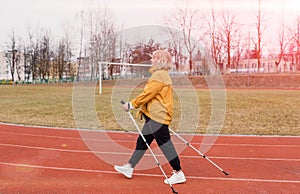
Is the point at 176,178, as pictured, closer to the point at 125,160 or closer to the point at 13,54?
the point at 125,160

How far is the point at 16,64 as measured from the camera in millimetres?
66750

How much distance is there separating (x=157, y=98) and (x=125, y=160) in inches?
79.4

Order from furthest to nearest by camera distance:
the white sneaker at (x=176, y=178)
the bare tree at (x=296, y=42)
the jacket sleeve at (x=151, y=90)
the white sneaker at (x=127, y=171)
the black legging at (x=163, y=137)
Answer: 1. the bare tree at (x=296, y=42)
2. the white sneaker at (x=127, y=171)
3. the white sneaker at (x=176, y=178)
4. the black legging at (x=163, y=137)
5. the jacket sleeve at (x=151, y=90)

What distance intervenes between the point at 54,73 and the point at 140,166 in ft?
201

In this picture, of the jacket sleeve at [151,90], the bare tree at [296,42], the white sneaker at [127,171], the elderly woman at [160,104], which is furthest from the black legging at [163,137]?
the bare tree at [296,42]

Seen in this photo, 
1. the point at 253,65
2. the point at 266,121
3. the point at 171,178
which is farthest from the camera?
the point at 253,65

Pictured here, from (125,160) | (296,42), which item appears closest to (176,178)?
(125,160)

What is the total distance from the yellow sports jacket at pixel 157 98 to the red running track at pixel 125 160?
1.02 meters

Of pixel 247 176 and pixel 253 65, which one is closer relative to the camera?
pixel 247 176

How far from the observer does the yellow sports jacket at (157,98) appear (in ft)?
13.8

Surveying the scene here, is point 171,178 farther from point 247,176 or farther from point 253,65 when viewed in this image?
point 253,65

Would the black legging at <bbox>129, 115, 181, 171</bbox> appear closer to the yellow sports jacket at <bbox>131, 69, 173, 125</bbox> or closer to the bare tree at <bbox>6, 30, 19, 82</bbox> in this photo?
the yellow sports jacket at <bbox>131, 69, 173, 125</bbox>

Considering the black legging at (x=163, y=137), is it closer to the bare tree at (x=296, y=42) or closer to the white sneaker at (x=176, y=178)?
the white sneaker at (x=176, y=178)

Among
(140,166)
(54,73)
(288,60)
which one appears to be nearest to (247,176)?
(140,166)
